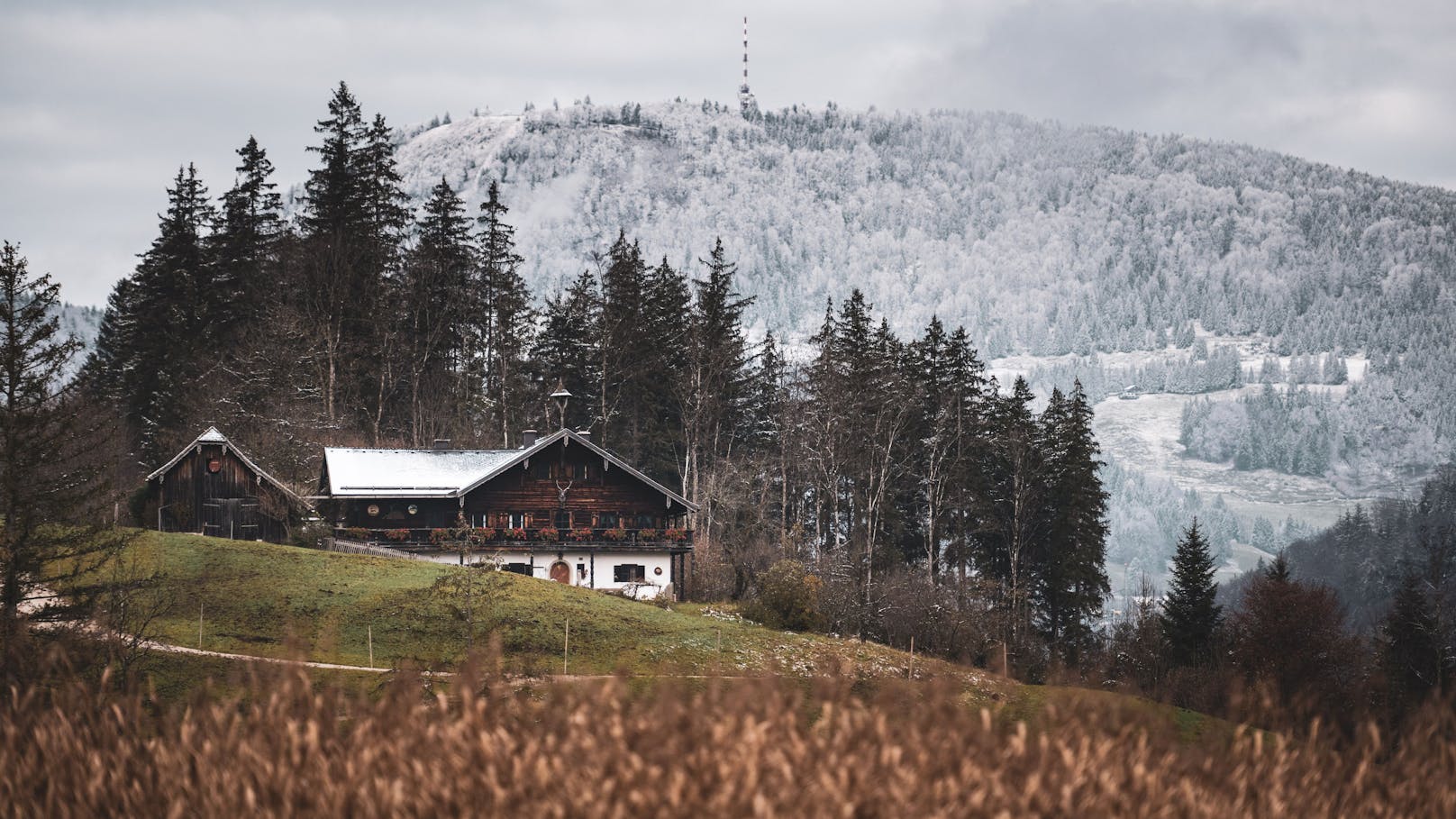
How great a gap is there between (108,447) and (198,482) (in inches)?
592

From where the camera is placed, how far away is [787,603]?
48.6 m

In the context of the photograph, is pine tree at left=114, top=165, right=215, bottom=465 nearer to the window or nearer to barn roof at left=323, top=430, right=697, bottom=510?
barn roof at left=323, top=430, right=697, bottom=510

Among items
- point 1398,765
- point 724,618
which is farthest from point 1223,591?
point 1398,765

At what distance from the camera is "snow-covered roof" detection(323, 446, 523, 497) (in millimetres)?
56938

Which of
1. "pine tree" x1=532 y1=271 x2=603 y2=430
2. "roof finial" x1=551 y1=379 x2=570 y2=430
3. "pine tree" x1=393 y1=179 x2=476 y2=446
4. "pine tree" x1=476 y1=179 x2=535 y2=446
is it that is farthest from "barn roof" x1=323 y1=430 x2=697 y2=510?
"pine tree" x1=532 y1=271 x2=603 y2=430

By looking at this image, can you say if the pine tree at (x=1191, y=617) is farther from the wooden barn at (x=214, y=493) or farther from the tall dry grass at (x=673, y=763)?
the tall dry grass at (x=673, y=763)

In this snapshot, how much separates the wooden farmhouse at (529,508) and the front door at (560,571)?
49 millimetres

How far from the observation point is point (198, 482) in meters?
53.6

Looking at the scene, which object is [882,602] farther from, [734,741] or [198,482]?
[734,741]

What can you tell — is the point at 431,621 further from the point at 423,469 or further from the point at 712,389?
Answer: the point at 712,389

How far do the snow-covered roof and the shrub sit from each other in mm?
16166

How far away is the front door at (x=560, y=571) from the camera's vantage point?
2322 inches

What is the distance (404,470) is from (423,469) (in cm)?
95

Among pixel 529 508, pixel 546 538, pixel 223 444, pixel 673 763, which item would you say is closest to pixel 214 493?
pixel 223 444
